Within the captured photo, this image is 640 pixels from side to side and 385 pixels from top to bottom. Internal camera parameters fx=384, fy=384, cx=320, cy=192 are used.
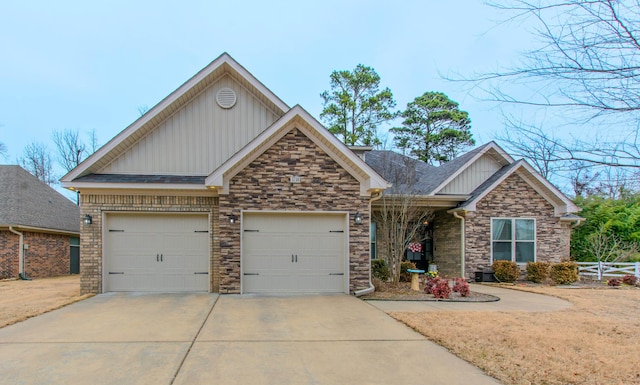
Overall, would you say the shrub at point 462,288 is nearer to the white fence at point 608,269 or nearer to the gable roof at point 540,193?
the gable roof at point 540,193

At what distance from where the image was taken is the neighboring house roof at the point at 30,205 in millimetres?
16125

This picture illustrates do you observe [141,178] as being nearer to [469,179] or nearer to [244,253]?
[244,253]

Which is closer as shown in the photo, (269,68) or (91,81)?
(269,68)

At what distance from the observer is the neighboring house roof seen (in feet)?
52.9

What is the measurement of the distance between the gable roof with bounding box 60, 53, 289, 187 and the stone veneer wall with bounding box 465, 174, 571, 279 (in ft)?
26.2

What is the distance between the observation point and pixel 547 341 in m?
5.88

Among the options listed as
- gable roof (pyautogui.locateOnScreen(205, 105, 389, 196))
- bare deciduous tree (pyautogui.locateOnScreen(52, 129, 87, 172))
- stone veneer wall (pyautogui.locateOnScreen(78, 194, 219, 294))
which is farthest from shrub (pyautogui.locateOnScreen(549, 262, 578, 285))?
bare deciduous tree (pyautogui.locateOnScreen(52, 129, 87, 172))

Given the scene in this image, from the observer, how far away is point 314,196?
10.0m

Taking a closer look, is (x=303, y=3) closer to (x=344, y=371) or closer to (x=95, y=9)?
(x=95, y=9)

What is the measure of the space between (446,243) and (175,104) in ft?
35.6

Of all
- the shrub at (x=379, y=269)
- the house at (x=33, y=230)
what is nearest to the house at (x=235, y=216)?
the shrub at (x=379, y=269)

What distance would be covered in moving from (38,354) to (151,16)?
406 inches

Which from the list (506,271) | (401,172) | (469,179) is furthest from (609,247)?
(401,172)

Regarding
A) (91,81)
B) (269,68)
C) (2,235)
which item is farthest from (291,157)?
Result: (91,81)
